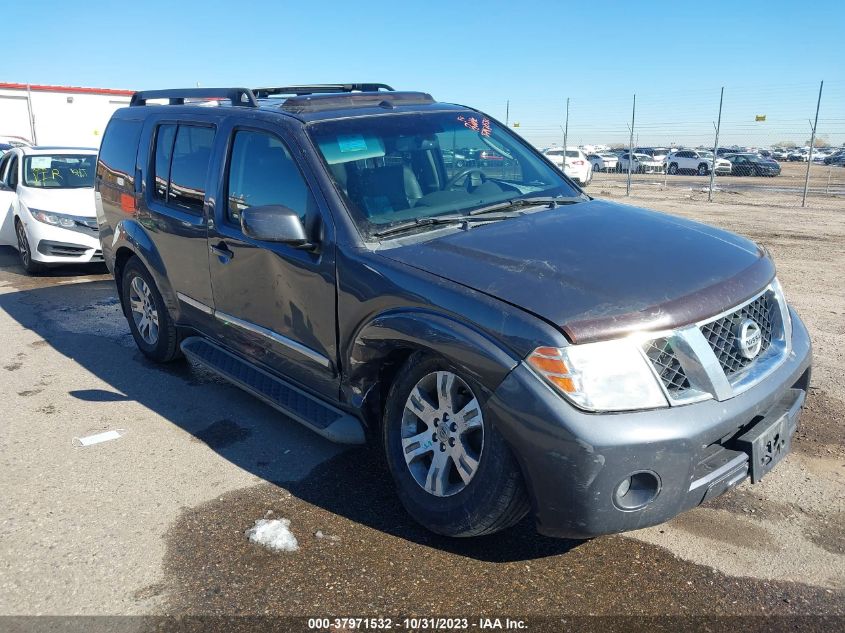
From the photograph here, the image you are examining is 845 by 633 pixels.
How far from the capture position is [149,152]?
527 centimetres

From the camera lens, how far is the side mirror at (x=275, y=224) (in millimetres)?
3500

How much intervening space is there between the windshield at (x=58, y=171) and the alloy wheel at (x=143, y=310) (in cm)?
490

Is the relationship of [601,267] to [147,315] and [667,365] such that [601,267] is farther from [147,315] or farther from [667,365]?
[147,315]

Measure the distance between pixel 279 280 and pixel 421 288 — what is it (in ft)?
3.67

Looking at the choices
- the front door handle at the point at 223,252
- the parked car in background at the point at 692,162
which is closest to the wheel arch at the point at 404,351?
the front door handle at the point at 223,252

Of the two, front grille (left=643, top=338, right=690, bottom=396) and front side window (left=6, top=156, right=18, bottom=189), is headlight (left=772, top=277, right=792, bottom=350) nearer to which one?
front grille (left=643, top=338, right=690, bottom=396)

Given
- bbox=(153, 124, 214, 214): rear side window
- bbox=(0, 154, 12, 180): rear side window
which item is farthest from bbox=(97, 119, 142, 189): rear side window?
bbox=(0, 154, 12, 180): rear side window

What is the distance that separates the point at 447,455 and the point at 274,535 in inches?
36.4

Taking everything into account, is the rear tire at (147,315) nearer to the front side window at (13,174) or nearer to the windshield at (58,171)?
the windshield at (58,171)

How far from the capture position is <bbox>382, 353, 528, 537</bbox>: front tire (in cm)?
284

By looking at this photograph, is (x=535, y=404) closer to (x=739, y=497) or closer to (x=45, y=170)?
(x=739, y=497)

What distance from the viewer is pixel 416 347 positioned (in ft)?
10.1

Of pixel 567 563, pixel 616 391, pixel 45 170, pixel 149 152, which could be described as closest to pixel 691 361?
pixel 616 391

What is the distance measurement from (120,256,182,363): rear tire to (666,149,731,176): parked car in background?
121 feet
